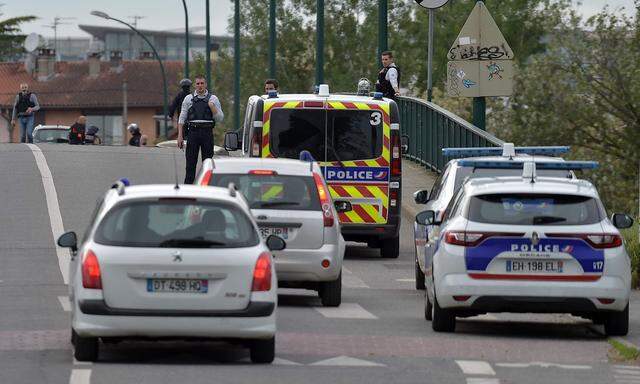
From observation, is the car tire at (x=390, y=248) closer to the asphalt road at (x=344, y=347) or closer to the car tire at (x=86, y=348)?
the asphalt road at (x=344, y=347)

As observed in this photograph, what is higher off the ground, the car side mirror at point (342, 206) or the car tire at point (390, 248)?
the car side mirror at point (342, 206)

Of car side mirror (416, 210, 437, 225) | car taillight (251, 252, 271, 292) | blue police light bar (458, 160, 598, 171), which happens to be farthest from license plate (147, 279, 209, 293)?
blue police light bar (458, 160, 598, 171)

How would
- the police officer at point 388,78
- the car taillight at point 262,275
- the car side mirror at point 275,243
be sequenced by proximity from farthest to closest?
the police officer at point 388,78 → the car side mirror at point 275,243 → the car taillight at point 262,275

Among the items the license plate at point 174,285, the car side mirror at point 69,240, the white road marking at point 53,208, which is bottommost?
→ the white road marking at point 53,208

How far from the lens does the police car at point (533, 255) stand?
584 inches

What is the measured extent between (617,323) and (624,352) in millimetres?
1312

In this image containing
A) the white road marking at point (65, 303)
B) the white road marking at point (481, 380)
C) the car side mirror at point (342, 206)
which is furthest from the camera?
the car side mirror at point (342, 206)

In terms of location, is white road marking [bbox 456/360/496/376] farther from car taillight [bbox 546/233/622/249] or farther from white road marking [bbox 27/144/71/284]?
white road marking [bbox 27/144/71/284]

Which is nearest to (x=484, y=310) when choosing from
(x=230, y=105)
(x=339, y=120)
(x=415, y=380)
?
(x=415, y=380)

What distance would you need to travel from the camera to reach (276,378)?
1213 cm

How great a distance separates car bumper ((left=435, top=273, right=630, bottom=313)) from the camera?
48.6ft

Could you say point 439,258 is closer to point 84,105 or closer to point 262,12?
point 262,12

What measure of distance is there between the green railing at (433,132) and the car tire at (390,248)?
5565mm

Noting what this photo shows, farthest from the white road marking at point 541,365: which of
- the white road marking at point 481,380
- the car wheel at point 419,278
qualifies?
the car wheel at point 419,278
